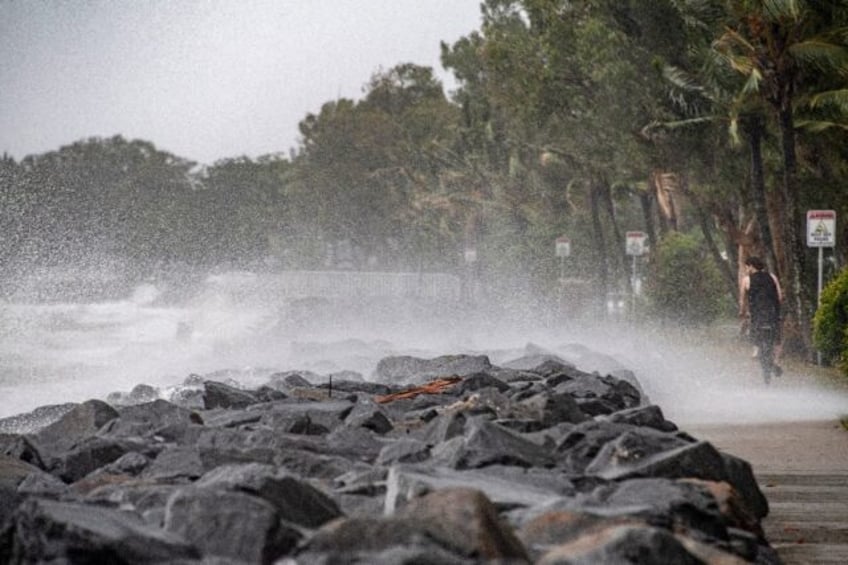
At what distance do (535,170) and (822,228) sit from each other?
38.6 metres

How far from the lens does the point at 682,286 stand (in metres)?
45.4

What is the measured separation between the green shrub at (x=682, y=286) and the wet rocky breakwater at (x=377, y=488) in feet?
113

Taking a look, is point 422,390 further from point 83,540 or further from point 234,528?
point 83,540

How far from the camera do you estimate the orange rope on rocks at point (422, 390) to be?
11.7m

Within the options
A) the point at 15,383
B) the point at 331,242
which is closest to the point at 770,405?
the point at 15,383

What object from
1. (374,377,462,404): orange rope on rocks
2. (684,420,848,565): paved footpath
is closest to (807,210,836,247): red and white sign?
(684,420,848,565): paved footpath

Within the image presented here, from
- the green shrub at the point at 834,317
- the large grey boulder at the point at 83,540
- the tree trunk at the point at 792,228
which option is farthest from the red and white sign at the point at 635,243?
the large grey boulder at the point at 83,540

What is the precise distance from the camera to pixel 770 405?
65.3 feet

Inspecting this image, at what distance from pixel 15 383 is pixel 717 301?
22.9 meters

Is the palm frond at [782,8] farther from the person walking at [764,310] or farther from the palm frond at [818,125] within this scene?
the person walking at [764,310]

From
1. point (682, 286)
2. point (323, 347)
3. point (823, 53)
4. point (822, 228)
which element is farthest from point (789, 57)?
point (682, 286)

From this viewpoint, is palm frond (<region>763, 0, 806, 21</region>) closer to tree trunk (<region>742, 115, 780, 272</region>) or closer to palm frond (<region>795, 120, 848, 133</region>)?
palm frond (<region>795, 120, 848, 133</region>)

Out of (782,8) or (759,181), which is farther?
(759,181)

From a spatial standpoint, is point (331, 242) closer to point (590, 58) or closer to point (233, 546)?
point (590, 58)
